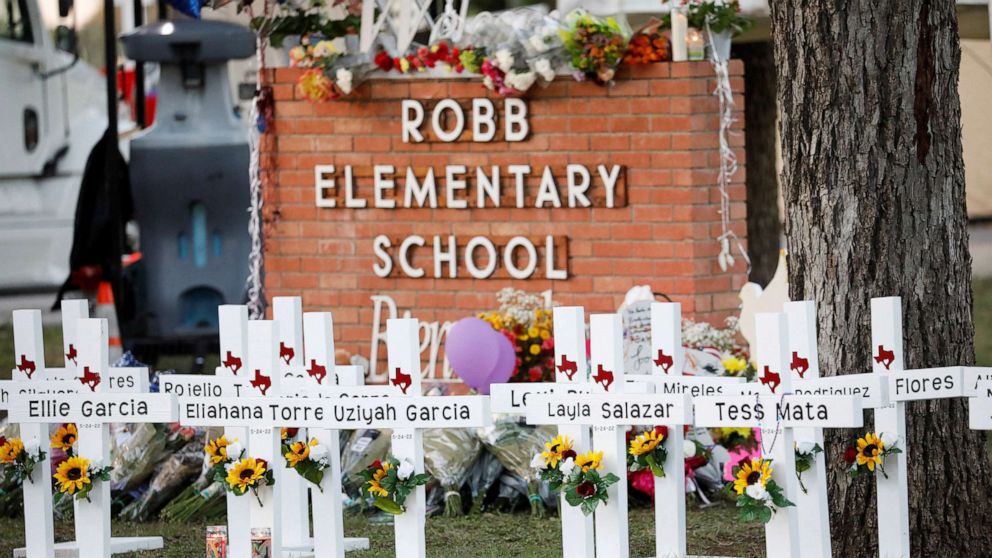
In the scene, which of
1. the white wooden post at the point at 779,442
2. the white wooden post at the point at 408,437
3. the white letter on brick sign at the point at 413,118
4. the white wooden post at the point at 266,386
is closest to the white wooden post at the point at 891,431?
the white wooden post at the point at 779,442

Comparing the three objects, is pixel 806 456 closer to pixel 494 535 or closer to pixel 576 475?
pixel 576 475

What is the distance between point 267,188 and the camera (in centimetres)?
950

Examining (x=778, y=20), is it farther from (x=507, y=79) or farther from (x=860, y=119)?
(x=507, y=79)

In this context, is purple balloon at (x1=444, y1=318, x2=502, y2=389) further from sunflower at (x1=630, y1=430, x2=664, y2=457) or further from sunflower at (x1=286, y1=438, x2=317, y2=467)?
sunflower at (x1=630, y1=430, x2=664, y2=457)

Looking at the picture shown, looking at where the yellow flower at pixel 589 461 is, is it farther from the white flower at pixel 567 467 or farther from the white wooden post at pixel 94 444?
the white wooden post at pixel 94 444

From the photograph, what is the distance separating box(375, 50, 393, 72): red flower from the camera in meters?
9.07

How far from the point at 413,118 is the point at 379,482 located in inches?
169

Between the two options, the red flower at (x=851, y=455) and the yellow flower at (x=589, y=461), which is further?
the red flower at (x=851, y=455)

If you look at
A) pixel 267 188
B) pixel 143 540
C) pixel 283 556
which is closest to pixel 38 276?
pixel 267 188

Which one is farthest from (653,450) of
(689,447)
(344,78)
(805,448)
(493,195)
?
(344,78)

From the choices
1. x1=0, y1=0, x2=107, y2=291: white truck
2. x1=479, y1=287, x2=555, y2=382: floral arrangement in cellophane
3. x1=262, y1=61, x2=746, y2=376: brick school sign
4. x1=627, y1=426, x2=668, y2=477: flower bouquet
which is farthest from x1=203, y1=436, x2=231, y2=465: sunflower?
x1=0, y1=0, x2=107, y2=291: white truck

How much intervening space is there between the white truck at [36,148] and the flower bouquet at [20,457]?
772 cm

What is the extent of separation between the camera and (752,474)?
4.90 m

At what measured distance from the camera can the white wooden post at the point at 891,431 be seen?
5156 mm
